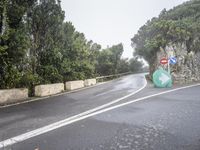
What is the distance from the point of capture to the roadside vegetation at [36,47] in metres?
14.9

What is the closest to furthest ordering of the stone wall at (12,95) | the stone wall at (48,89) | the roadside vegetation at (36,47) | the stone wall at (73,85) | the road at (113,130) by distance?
the road at (113,130) → the stone wall at (12,95) → the roadside vegetation at (36,47) → the stone wall at (48,89) → the stone wall at (73,85)

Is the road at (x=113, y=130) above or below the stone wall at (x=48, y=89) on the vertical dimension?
below

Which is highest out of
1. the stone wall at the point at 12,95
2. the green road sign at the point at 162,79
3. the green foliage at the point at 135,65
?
the green foliage at the point at 135,65

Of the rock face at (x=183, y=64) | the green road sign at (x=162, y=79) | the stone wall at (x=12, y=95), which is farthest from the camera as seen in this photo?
the rock face at (x=183, y=64)

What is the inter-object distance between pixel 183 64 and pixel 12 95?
17.8 m

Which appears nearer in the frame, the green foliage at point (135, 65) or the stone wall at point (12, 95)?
the stone wall at point (12, 95)

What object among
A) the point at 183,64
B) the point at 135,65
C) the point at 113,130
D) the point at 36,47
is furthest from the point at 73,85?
the point at 135,65

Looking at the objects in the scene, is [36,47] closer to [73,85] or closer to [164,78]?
Answer: [73,85]

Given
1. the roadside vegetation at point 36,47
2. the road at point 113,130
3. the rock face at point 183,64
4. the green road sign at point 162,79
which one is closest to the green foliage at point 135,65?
the rock face at point 183,64

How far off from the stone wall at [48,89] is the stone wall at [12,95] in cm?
134

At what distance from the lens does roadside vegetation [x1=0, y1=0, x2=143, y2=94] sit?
48.9 ft

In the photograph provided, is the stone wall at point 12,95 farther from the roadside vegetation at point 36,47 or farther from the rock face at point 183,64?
the rock face at point 183,64

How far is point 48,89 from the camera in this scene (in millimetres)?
17719

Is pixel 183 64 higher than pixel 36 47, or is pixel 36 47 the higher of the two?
pixel 36 47
